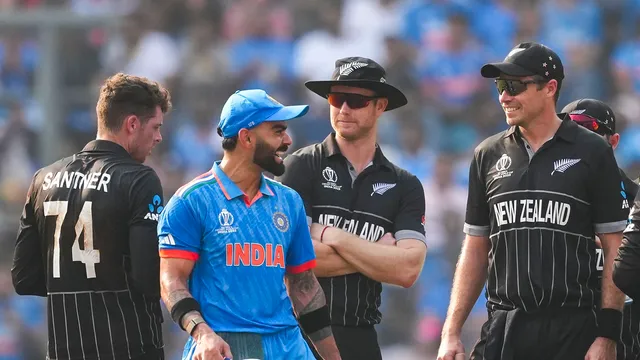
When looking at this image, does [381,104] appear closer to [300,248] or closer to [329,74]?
[300,248]

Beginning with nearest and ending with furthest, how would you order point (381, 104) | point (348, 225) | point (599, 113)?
point (348, 225) < point (599, 113) < point (381, 104)

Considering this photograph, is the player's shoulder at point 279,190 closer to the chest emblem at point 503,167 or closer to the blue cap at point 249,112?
the blue cap at point 249,112

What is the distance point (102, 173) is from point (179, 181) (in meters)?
7.90

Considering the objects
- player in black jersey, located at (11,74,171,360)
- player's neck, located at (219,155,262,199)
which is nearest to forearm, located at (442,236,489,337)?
player's neck, located at (219,155,262,199)

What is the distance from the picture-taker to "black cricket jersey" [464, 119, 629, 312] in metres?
6.12

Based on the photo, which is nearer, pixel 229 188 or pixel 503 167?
pixel 229 188

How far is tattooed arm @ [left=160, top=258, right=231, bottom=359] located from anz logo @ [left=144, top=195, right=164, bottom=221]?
1.86ft

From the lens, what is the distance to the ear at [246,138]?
5.75m

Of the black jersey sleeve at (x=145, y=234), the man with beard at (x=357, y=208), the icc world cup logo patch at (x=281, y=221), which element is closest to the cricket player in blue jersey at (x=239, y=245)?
the icc world cup logo patch at (x=281, y=221)

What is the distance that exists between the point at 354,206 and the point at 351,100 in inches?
24.2

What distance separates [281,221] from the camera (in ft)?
18.9

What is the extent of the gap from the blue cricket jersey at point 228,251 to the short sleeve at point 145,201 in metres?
0.49

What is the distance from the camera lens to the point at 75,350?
626cm

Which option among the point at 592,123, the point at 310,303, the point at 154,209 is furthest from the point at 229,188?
the point at 592,123
